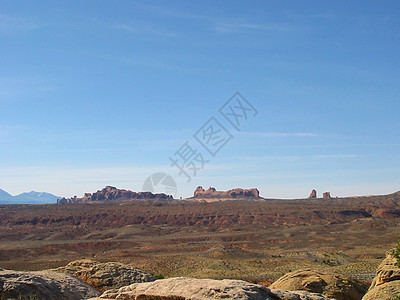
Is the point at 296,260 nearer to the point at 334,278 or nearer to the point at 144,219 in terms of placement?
the point at 334,278

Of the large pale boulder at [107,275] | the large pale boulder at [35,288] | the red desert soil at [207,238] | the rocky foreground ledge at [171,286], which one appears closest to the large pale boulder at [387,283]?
the rocky foreground ledge at [171,286]

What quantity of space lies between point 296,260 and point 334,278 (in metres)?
30.3

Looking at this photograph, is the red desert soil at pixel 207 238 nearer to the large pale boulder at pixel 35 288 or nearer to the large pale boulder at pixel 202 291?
the large pale boulder at pixel 35 288

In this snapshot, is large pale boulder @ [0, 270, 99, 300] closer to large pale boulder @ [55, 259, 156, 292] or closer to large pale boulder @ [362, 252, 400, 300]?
large pale boulder @ [55, 259, 156, 292]

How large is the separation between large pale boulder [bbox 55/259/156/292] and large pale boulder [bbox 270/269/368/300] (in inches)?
191

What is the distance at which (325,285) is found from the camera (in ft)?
45.1

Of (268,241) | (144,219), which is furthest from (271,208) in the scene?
(268,241)

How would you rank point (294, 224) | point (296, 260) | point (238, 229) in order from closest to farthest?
1. point (296, 260)
2. point (238, 229)
3. point (294, 224)

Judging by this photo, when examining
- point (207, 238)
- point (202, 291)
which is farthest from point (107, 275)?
point (207, 238)

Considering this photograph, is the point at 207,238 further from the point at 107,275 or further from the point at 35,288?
the point at 35,288

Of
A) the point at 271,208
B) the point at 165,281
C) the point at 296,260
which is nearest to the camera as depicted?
the point at 165,281

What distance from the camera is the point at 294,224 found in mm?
92688

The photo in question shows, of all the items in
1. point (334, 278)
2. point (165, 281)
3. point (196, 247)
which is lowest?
point (196, 247)

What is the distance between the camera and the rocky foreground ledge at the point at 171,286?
7.98m
